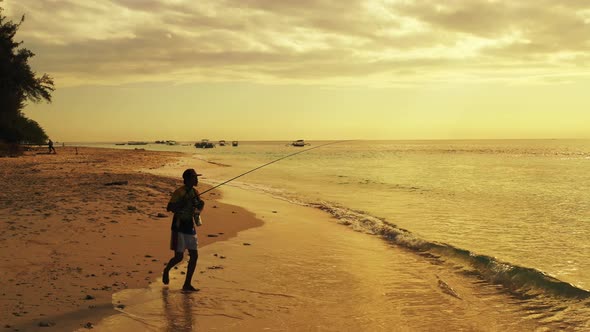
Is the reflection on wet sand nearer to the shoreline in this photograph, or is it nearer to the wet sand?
the wet sand

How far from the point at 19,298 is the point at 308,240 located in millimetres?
7412

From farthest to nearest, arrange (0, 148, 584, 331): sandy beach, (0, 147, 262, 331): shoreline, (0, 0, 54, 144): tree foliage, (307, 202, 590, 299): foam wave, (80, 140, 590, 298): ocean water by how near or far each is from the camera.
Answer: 1. (0, 0, 54, 144): tree foliage
2. (80, 140, 590, 298): ocean water
3. (307, 202, 590, 299): foam wave
4. (0, 148, 584, 331): sandy beach
5. (0, 147, 262, 331): shoreline

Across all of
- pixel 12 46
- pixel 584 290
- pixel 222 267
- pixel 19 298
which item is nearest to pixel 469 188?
pixel 584 290

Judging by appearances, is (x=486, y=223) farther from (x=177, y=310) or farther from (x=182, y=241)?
(x=177, y=310)

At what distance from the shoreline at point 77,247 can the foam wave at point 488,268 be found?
13.6ft

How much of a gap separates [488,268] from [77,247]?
8.46m

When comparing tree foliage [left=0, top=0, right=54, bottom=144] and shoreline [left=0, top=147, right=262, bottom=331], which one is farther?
tree foliage [left=0, top=0, right=54, bottom=144]

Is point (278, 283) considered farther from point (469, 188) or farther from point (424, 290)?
point (469, 188)

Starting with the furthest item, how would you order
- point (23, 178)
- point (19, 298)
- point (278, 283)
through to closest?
point (23, 178) < point (278, 283) < point (19, 298)

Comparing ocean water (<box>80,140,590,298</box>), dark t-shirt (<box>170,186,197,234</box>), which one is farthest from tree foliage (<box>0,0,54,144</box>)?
dark t-shirt (<box>170,186,197,234</box>)

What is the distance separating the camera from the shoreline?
247 inches

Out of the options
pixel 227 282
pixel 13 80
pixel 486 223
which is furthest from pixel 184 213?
pixel 13 80

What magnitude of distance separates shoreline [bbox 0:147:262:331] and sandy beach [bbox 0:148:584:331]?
0.08 feet

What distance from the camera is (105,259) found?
8.73 meters
